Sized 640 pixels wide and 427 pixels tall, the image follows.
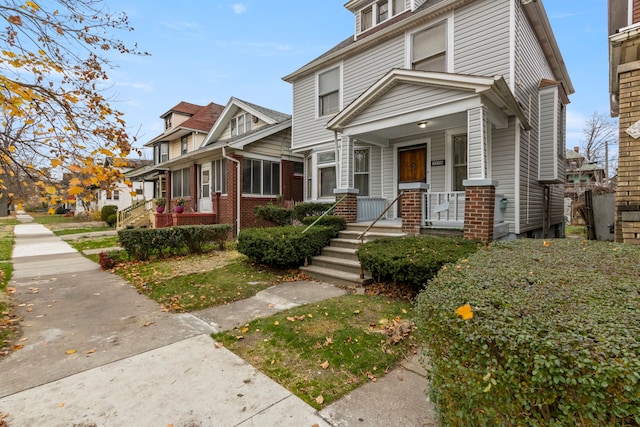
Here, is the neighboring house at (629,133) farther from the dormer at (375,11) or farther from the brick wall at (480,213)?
the dormer at (375,11)

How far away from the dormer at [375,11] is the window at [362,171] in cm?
425

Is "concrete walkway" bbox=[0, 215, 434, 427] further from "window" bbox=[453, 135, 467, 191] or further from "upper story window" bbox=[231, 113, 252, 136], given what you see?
"upper story window" bbox=[231, 113, 252, 136]

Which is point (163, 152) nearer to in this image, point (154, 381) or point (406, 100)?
point (406, 100)

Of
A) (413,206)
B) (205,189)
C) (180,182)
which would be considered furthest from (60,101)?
(180,182)

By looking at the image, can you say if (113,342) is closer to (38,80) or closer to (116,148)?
(116,148)

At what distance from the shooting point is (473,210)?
19.7ft

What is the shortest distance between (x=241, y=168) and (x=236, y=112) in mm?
4591

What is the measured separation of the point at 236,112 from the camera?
618 inches

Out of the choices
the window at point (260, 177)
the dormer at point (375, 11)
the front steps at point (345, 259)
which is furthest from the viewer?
the window at point (260, 177)

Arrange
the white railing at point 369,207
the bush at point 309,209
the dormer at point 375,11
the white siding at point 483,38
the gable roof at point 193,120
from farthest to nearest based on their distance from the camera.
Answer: the gable roof at point 193,120, the bush at point 309,209, the dormer at point 375,11, the white railing at point 369,207, the white siding at point 483,38

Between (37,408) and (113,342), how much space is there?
1202 mm

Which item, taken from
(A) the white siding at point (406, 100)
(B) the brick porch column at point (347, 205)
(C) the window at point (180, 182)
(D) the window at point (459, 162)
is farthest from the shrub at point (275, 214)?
(C) the window at point (180, 182)

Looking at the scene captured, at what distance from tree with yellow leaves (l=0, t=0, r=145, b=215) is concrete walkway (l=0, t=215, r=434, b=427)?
1794mm

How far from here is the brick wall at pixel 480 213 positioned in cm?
588
